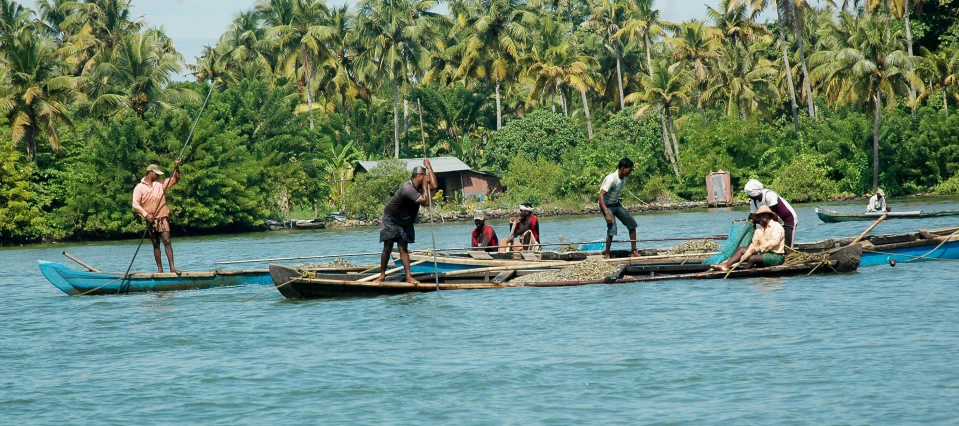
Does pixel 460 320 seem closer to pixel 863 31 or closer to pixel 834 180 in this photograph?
pixel 863 31

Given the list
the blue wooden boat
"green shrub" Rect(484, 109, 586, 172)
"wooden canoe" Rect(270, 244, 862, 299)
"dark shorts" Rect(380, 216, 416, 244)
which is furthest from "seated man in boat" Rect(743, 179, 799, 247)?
"green shrub" Rect(484, 109, 586, 172)

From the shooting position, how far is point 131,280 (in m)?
16.5

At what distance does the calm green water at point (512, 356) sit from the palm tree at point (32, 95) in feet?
85.4

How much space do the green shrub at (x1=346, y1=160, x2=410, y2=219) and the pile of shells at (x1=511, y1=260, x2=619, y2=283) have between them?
32.7 m

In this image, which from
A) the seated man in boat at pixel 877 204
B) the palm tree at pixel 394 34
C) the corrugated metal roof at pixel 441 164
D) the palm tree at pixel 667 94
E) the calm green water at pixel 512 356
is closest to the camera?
the calm green water at pixel 512 356

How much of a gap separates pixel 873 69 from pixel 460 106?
71.9 feet

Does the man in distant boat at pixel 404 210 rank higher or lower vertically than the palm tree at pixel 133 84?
lower

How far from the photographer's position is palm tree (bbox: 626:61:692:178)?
46969 millimetres

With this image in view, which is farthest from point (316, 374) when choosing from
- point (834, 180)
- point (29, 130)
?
point (834, 180)

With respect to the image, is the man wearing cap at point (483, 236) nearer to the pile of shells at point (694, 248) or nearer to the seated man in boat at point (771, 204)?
the pile of shells at point (694, 248)

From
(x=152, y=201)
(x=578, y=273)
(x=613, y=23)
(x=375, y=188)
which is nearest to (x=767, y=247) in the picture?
(x=578, y=273)

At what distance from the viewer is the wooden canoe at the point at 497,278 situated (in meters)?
14.1

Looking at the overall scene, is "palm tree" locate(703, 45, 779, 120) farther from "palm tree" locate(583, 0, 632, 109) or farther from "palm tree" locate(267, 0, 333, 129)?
"palm tree" locate(267, 0, 333, 129)

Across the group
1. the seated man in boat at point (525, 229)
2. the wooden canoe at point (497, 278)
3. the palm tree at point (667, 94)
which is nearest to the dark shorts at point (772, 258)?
the wooden canoe at point (497, 278)
